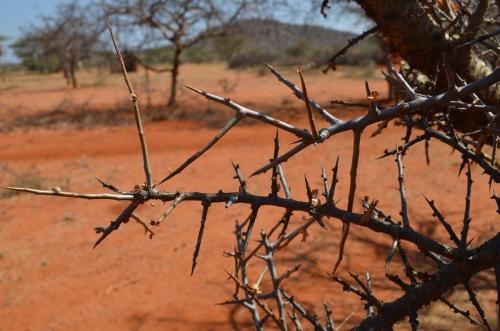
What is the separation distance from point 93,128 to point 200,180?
572cm

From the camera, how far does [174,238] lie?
471cm

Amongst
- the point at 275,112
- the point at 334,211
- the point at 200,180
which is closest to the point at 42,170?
the point at 200,180

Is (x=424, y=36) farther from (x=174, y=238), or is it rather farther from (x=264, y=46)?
(x=264, y=46)

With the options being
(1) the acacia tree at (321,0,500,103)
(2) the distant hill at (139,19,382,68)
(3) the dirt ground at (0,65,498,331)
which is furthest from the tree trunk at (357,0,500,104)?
(2) the distant hill at (139,19,382,68)

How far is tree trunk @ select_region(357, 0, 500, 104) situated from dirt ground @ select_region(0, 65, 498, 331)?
4.20 feet

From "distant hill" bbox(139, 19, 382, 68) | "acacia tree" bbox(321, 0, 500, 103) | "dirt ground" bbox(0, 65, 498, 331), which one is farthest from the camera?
"distant hill" bbox(139, 19, 382, 68)

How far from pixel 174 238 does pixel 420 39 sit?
131 inches

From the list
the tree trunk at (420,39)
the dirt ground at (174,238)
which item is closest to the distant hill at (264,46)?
the dirt ground at (174,238)

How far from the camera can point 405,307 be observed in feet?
3.77

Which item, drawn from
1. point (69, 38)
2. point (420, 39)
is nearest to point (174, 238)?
point (420, 39)

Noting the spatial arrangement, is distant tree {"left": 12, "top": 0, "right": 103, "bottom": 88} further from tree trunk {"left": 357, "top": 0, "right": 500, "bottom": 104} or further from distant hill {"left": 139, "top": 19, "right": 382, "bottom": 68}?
tree trunk {"left": 357, "top": 0, "right": 500, "bottom": 104}

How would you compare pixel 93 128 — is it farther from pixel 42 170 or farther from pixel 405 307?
pixel 405 307

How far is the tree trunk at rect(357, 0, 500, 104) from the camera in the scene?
6.20ft

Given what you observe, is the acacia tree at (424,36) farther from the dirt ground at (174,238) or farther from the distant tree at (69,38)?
the distant tree at (69,38)
